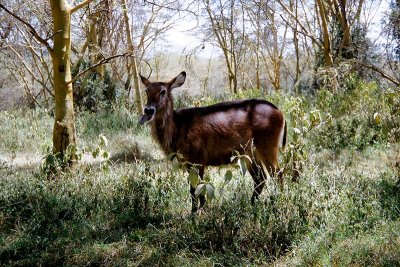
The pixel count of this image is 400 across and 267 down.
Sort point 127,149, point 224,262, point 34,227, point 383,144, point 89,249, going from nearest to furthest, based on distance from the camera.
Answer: point 224,262 < point 89,249 < point 34,227 < point 383,144 < point 127,149

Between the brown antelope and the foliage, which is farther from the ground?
the foliage

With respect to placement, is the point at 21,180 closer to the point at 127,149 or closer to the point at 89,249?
the point at 89,249

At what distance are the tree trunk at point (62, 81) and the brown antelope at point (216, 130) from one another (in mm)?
1144

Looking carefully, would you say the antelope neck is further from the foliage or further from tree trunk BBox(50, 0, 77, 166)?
the foliage

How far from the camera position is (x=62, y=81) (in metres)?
5.48

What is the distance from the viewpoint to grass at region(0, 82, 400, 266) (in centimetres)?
354

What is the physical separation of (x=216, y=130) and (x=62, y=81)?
202cm

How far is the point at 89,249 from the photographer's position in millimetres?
3768

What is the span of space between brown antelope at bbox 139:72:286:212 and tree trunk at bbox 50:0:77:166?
3.75 ft

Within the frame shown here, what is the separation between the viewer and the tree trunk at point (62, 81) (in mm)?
5449

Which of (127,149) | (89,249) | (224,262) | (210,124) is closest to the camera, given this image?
(224,262)

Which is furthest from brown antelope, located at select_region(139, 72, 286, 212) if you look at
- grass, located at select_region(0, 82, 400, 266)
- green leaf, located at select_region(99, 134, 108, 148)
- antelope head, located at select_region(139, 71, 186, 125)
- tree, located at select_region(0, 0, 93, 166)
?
tree, located at select_region(0, 0, 93, 166)

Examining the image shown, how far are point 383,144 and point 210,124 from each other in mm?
3655

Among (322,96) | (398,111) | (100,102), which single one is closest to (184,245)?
(398,111)
